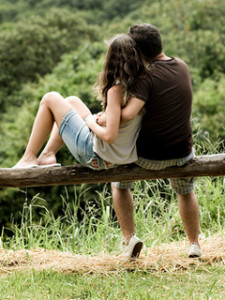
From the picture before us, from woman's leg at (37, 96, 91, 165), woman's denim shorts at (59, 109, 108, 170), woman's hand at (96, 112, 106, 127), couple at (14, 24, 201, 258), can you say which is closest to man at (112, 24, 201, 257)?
couple at (14, 24, 201, 258)

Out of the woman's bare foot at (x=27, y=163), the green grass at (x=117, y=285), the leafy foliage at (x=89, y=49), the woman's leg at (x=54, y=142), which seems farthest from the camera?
the leafy foliage at (x=89, y=49)

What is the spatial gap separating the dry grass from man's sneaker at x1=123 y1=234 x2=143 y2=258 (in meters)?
0.05

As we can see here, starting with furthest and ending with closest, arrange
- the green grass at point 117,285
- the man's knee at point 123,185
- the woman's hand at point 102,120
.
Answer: the man's knee at point 123,185 → the woman's hand at point 102,120 → the green grass at point 117,285

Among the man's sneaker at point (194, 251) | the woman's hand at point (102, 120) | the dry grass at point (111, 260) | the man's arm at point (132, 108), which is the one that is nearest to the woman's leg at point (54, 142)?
the woman's hand at point (102, 120)

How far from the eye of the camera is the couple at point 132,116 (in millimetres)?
3404

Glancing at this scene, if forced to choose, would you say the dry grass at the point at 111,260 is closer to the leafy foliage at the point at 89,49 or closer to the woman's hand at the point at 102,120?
the woman's hand at the point at 102,120

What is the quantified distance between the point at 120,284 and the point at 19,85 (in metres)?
20.7

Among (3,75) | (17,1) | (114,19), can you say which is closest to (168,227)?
(3,75)

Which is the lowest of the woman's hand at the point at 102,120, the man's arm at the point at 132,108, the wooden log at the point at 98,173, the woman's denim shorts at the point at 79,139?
the wooden log at the point at 98,173

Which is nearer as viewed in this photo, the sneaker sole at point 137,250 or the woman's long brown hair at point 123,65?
the woman's long brown hair at point 123,65

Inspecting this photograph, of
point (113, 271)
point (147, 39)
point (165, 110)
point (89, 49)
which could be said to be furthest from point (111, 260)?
point (89, 49)

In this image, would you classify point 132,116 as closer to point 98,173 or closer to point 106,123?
point 106,123

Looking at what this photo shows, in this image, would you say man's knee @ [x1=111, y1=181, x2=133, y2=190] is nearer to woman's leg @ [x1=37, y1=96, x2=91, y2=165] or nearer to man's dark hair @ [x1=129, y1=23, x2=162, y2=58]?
woman's leg @ [x1=37, y1=96, x2=91, y2=165]

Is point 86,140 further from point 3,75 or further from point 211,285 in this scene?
point 3,75
